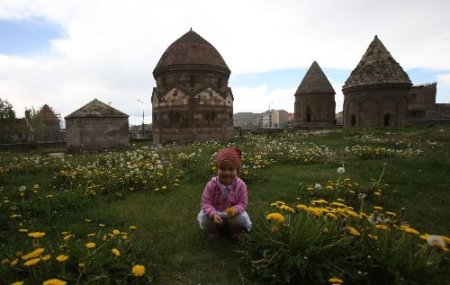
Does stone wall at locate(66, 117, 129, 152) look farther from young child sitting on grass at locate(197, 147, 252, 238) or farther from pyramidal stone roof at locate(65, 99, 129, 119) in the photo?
young child sitting on grass at locate(197, 147, 252, 238)

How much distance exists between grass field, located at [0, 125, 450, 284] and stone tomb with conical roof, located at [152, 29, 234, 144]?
1267 centimetres

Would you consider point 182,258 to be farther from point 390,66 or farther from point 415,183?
point 390,66

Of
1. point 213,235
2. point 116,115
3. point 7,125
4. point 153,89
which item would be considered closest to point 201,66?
point 153,89

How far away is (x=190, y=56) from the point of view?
2489 cm

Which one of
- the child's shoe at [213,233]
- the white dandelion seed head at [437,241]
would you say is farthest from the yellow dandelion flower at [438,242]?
the child's shoe at [213,233]

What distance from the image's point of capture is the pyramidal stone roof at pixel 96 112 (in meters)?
21.3

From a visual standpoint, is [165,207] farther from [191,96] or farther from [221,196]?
[191,96]

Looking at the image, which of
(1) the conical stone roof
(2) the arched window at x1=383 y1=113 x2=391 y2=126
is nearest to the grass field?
(1) the conical stone roof

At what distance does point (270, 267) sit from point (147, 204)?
3955 millimetres

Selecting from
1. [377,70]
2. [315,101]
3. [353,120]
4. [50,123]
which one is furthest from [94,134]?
[50,123]

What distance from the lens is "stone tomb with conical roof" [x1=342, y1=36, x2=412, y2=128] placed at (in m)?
27.7

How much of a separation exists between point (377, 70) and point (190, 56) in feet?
56.9

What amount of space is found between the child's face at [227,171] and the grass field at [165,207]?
84cm

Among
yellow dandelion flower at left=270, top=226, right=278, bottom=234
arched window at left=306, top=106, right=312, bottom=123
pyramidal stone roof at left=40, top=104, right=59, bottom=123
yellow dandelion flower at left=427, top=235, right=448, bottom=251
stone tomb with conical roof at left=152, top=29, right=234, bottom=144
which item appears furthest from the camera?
pyramidal stone roof at left=40, top=104, right=59, bottom=123
